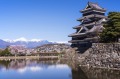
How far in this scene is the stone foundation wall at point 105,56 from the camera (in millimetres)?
34850

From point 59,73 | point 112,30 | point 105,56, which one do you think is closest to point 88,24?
point 112,30

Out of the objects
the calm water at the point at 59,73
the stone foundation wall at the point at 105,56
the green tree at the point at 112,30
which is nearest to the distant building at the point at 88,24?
the green tree at the point at 112,30

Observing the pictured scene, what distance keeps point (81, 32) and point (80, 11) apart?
241 inches

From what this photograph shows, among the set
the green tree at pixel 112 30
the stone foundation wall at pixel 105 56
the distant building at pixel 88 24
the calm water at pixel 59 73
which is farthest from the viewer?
the distant building at pixel 88 24

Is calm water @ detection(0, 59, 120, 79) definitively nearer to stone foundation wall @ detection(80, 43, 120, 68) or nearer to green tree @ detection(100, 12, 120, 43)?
stone foundation wall @ detection(80, 43, 120, 68)

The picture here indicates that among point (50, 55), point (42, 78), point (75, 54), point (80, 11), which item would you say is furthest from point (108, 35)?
point (50, 55)

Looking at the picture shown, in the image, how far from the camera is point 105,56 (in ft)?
120

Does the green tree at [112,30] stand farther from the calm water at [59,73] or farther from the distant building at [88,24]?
the distant building at [88,24]

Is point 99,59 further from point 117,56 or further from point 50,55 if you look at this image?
point 50,55

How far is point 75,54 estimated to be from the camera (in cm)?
6306

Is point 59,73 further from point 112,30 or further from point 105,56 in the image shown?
point 112,30

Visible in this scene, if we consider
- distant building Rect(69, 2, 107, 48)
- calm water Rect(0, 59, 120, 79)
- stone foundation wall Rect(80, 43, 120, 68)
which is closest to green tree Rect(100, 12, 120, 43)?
stone foundation wall Rect(80, 43, 120, 68)

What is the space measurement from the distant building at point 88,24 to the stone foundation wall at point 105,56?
20073 mm

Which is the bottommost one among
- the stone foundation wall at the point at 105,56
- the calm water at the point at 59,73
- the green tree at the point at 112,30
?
the calm water at the point at 59,73
